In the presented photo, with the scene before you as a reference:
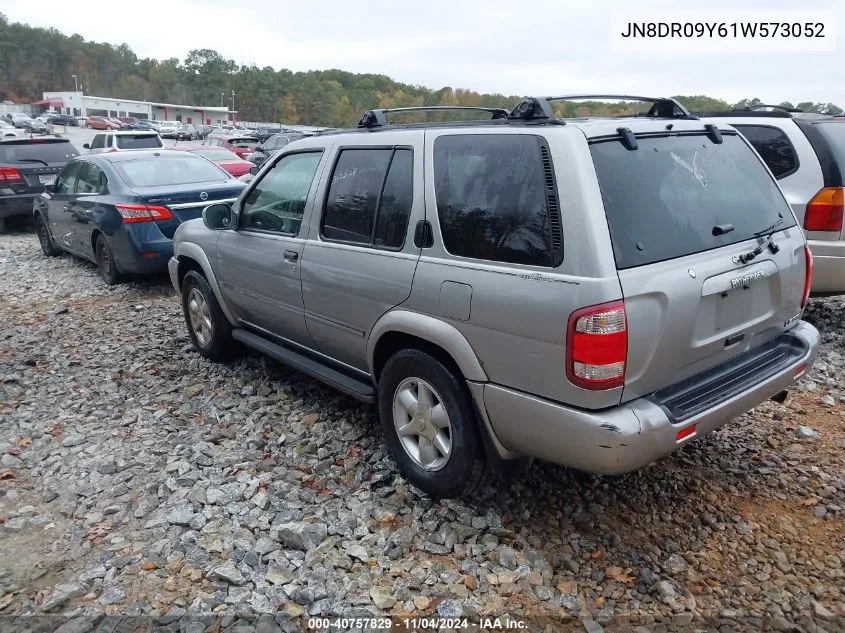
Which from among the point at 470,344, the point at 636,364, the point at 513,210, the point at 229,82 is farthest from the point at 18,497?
the point at 229,82

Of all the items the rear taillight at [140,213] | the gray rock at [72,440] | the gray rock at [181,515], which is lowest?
the gray rock at [181,515]

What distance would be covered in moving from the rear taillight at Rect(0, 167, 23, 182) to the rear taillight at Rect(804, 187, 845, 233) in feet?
40.2

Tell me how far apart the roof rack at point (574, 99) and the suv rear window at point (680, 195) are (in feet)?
0.94

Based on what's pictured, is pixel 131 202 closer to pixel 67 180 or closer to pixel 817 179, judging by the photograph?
pixel 67 180

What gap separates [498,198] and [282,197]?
6.33 feet

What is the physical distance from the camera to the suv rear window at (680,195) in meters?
2.69

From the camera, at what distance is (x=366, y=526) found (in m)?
3.24

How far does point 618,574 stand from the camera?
2.88 m

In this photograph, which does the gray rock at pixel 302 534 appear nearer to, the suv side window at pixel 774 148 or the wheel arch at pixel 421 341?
the wheel arch at pixel 421 341

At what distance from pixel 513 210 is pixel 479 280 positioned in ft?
1.10

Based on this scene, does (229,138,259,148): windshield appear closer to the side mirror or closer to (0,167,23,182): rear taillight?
(0,167,23,182): rear taillight

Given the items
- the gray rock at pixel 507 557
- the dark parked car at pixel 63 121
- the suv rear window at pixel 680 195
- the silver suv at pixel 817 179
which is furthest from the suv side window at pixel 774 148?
the dark parked car at pixel 63 121

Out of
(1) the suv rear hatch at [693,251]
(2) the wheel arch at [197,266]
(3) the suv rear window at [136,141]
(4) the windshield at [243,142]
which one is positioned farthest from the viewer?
(4) the windshield at [243,142]

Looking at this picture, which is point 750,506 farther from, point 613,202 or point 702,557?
point 613,202
